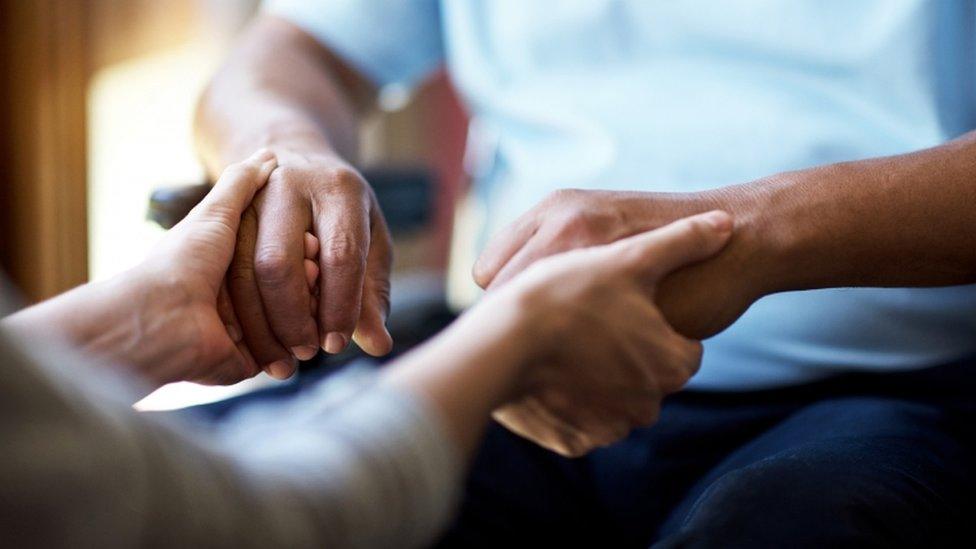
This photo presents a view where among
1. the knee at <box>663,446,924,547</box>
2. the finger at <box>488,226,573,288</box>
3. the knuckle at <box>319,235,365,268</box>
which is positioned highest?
the finger at <box>488,226,573,288</box>

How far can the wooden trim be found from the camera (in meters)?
2.13

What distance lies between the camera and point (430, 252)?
3094 millimetres

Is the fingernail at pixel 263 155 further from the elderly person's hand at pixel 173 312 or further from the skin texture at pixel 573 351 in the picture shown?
the skin texture at pixel 573 351

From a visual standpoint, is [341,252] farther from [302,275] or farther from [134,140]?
[134,140]

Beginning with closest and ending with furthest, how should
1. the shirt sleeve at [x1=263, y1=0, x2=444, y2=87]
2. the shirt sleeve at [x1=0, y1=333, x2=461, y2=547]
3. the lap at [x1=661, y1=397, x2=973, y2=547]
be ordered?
the shirt sleeve at [x1=0, y1=333, x2=461, y2=547] < the lap at [x1=661, y1=397, x2=973, y2=547] < the shirt sleeve at [x1=263, y1=0, x2=444, y2=87]

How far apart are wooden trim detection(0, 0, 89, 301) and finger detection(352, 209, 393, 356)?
149cm

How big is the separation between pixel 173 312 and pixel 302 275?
4.2 inches

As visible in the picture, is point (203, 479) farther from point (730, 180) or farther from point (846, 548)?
point (730, 180)

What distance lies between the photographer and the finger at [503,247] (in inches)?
28.6

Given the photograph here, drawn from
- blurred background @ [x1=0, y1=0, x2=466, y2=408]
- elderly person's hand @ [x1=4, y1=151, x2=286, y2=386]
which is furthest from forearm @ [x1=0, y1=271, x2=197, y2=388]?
blurred background @ [x1=0, y1=0, x2=466, y2=408]

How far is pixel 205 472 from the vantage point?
0.43 metres

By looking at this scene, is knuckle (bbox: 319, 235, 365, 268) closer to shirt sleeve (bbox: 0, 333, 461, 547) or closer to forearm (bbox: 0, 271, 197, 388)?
forearm (bbox: 0, 271, 197, 388)

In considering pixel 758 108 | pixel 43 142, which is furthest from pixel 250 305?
pixel 43 142

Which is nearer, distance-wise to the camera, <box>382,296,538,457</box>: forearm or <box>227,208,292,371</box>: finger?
<box>382,296,538,457</box>: forearm
